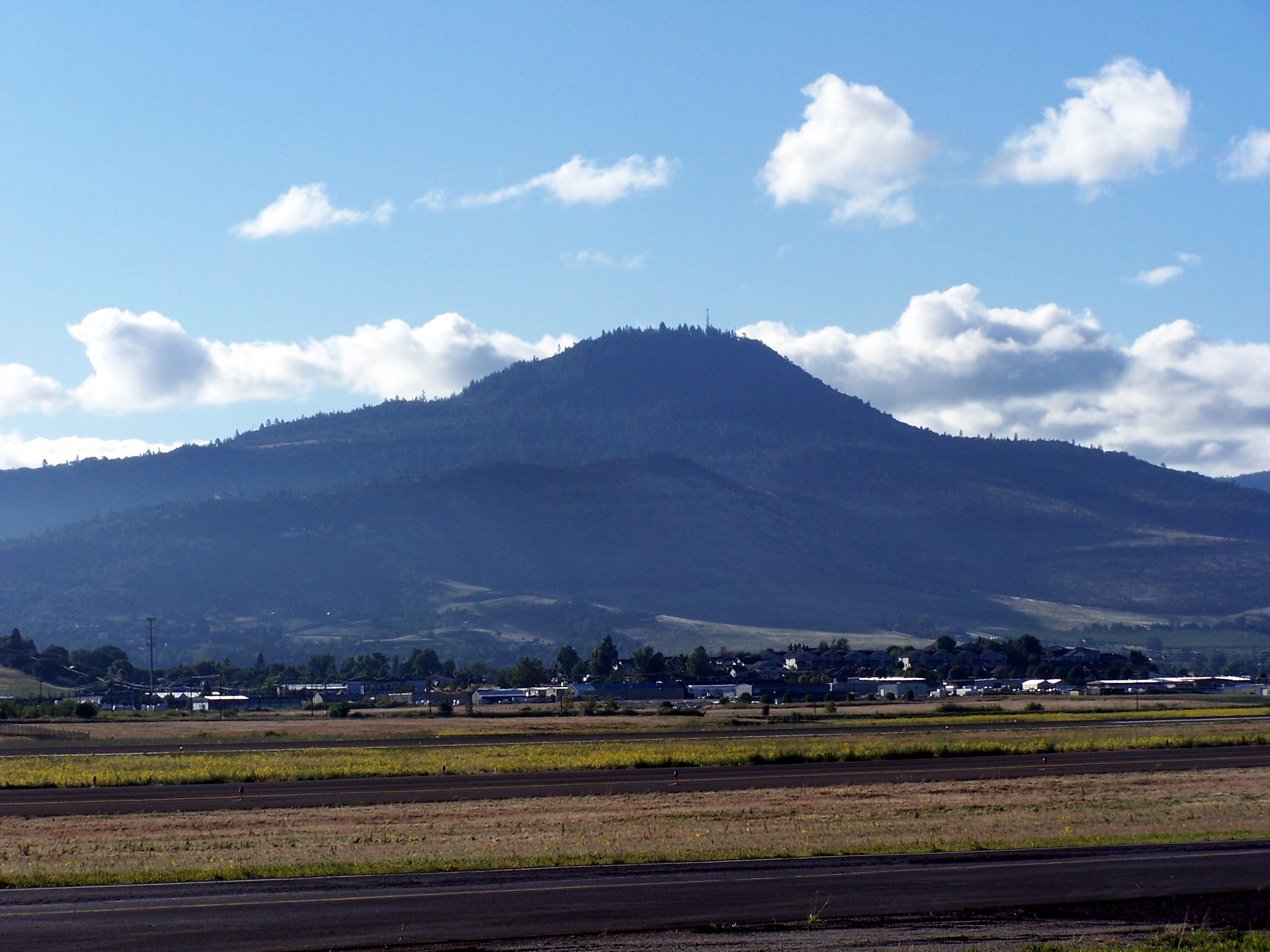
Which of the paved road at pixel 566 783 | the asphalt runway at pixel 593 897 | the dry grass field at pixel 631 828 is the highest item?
the asphalt runway at pixel 593 897

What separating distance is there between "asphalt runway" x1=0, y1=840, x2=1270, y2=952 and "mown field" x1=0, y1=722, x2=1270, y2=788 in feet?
82.4

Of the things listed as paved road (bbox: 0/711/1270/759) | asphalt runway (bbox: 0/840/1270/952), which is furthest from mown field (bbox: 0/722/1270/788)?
asphalt runway (bbox: 0/840/1270/952)

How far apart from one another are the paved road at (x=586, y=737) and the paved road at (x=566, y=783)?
17013mm

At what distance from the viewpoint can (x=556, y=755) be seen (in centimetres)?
5662

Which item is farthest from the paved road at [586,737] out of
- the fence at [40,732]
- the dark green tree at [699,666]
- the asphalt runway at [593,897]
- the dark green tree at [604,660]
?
the dark green tree at [604,660]

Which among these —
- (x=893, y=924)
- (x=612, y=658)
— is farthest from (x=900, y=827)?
(x=612, y=658)

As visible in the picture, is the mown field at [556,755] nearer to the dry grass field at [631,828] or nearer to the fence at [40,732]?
the dry grass field at [631,828]

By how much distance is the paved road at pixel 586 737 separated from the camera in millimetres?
66688

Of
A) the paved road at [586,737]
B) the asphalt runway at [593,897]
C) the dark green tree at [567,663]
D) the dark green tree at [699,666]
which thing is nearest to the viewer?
the asphalt runway at [593,897]

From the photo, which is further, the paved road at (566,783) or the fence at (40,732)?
the fence at (40,732)

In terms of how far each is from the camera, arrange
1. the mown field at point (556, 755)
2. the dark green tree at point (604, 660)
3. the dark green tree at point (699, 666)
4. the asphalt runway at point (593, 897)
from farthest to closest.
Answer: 1. the dark green tree at point (604, 660)
2. the dark green tree at point (699, 666)
3. the mown field at point (556, 755)
4. the asphalt runway at point (593, 897)

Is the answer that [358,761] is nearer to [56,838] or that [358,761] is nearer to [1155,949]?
[56,838]

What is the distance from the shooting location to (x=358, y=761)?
55.5 m

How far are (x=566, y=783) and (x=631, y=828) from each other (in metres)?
12.6
